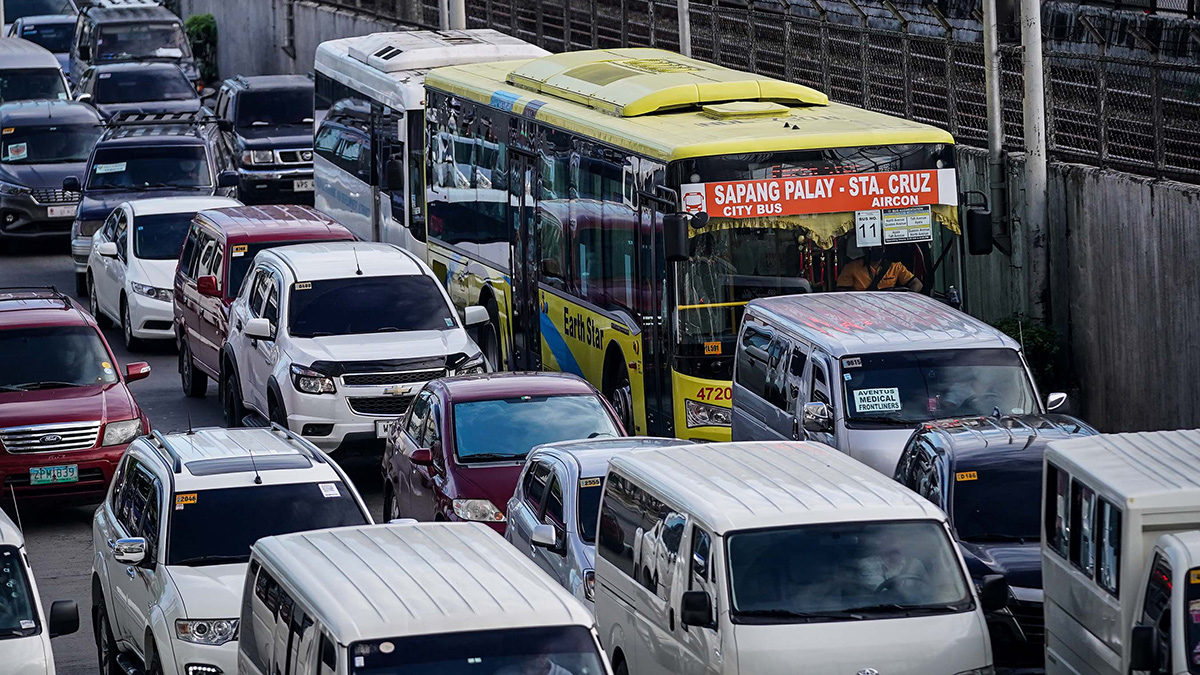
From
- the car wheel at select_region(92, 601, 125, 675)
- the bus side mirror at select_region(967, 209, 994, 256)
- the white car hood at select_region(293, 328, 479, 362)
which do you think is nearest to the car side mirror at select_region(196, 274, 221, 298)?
the white car hood at select_region(293, 328, 479, 362)

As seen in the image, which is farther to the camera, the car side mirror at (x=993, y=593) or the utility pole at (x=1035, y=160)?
the utility pole at (x=1035, y=160)

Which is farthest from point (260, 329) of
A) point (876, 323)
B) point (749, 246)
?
point (876, 323)

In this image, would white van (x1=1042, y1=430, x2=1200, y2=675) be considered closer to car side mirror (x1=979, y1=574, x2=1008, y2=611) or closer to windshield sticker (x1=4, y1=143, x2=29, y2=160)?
car side mirror (x1=979, y1=574, x2=1008, y2=611)

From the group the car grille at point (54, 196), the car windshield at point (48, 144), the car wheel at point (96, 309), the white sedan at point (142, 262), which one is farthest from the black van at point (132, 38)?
the white sedan at point (142, 262)

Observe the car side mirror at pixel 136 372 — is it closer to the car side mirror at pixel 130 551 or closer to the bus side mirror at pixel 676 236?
the bus side mirror at pixel 676 236

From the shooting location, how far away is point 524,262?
20875 millimetres

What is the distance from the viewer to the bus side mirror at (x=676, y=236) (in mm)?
15898

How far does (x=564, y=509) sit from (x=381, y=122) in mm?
14647

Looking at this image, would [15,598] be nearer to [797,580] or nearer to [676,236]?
[797,580]

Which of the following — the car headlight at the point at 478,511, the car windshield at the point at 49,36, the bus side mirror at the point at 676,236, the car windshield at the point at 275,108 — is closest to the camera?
the car headlight at the point at 478,511

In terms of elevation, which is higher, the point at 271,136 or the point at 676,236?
the point at 676,236

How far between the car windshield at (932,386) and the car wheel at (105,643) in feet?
16.7

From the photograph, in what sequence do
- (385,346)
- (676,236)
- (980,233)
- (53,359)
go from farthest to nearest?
(385,346) < (53,359) < (980,233) < (676,236)

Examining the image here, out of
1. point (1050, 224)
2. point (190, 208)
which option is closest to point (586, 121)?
point (1050, 224)
